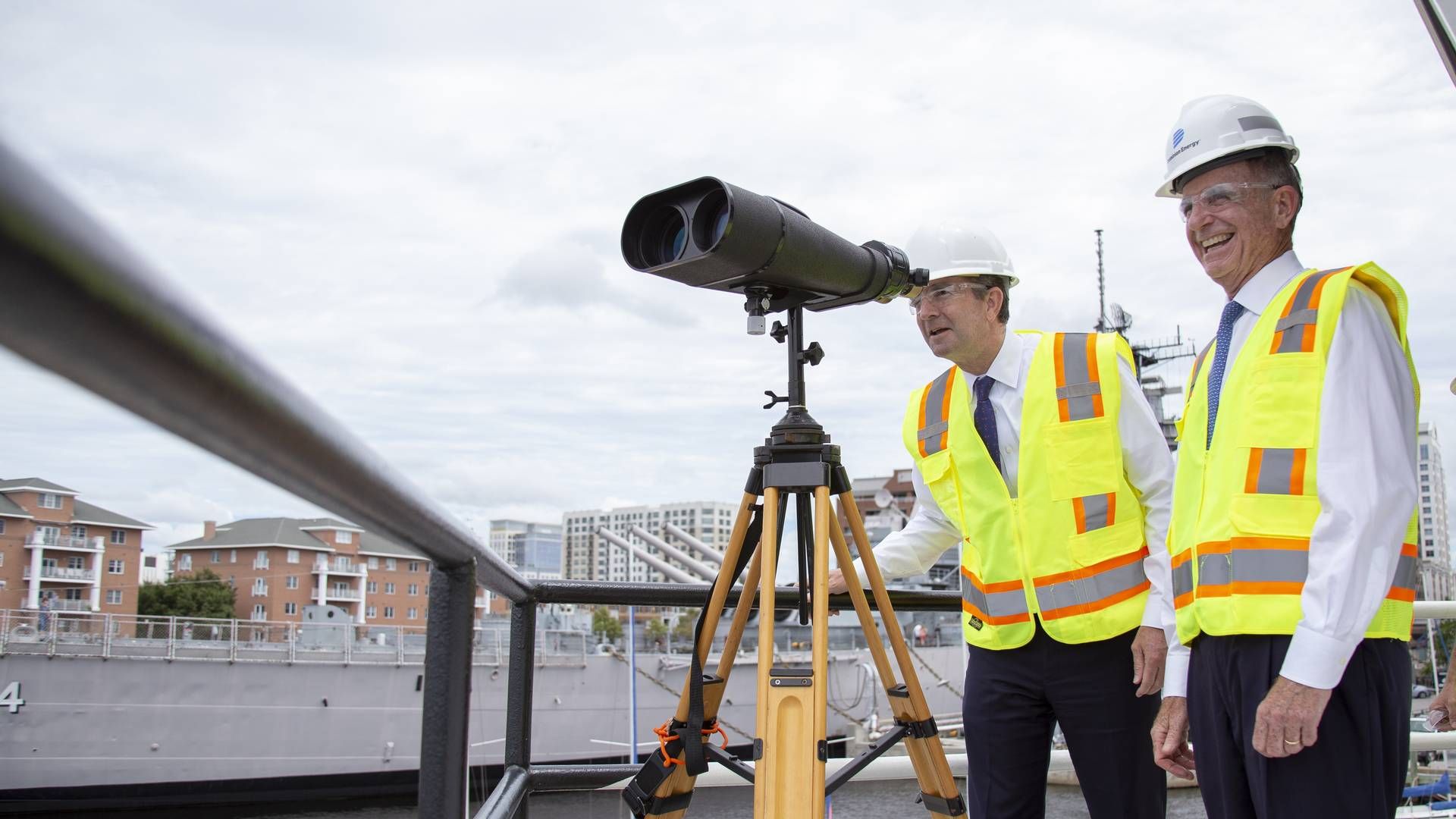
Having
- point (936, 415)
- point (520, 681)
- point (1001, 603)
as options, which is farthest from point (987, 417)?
point (520, 681)

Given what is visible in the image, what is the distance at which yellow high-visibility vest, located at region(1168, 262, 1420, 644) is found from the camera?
1.20 m

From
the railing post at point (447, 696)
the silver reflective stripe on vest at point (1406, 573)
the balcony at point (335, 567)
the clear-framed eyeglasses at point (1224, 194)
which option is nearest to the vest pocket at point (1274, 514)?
the silver reflective stripe on vest at point (1406, 573)

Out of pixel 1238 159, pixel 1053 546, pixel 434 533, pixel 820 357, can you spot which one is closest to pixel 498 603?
pixel 820 357

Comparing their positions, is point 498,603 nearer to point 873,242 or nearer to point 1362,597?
point 873,242

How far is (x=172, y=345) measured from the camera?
0.27 m

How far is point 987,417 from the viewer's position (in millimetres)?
1867

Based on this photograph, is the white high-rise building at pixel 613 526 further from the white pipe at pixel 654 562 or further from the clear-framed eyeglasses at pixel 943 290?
the clear-framed eyeglasses at pixel 943 290

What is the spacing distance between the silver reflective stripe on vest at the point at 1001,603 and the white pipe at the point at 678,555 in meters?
17.1

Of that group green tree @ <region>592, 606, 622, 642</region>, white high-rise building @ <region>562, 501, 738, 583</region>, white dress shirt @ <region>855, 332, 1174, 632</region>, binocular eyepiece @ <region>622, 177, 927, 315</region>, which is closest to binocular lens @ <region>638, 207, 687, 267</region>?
binocular eyepiece @ <region>622, 177, 927, 315</region>

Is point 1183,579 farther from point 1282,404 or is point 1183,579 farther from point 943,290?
point 943,290

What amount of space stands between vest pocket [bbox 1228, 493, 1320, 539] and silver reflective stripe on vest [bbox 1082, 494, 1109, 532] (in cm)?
46

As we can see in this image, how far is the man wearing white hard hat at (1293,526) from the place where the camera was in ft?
3.76

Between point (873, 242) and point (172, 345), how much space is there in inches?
62.9

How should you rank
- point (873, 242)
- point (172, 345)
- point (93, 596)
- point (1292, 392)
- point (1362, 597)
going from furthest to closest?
point (873, 242)
point (1292, 392)
point (1362, 597)
point (93, 596)
point (172, 345)
